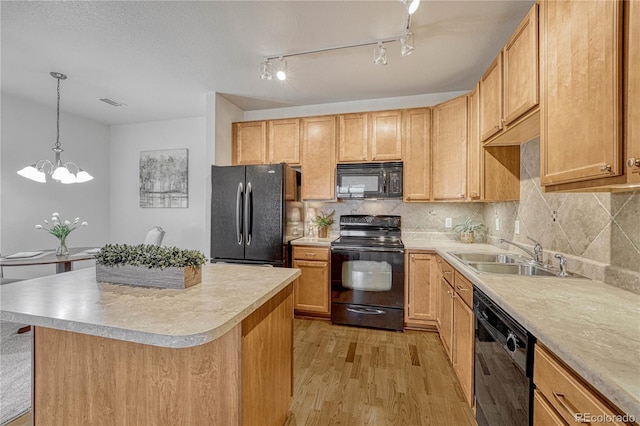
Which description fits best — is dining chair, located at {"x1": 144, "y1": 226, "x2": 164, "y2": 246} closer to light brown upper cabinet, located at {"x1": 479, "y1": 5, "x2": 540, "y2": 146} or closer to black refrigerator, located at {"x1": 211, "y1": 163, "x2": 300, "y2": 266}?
black refrigerator, located at {"x1": 211, "y1": 163, "x2": 300, "y2": 266}

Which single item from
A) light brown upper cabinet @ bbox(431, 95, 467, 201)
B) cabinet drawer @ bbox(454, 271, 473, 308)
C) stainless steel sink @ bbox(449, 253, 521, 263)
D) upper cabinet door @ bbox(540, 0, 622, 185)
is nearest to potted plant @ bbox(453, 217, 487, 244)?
light brown upper cabinet @ bbox(431, 95, 467, 201)

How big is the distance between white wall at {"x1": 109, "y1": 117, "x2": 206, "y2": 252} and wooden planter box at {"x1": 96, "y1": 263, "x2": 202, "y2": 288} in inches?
119

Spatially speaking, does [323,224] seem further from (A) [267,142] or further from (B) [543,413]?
(B) [543,413]

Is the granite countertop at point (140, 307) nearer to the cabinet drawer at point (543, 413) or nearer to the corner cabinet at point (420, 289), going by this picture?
the cabinet drawer at point (543, 413)

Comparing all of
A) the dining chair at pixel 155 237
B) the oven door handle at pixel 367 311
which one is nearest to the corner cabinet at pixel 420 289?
the oven door handle at pixel 367 311

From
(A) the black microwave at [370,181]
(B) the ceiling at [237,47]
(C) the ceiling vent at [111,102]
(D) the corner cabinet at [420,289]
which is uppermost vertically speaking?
(C) the ceiling vent at [111,102]

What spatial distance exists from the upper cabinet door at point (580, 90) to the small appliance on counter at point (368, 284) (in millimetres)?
1619

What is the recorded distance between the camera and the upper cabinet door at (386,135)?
10.3ft

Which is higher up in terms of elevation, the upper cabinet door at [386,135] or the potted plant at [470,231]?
the upper cabinet door at [386,135]

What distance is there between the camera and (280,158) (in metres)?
3.47

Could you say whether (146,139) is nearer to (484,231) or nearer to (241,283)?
(241,283)

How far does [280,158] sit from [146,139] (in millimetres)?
2673

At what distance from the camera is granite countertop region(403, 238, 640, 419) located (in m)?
0.65

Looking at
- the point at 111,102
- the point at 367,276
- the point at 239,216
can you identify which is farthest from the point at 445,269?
the point at 111,102
